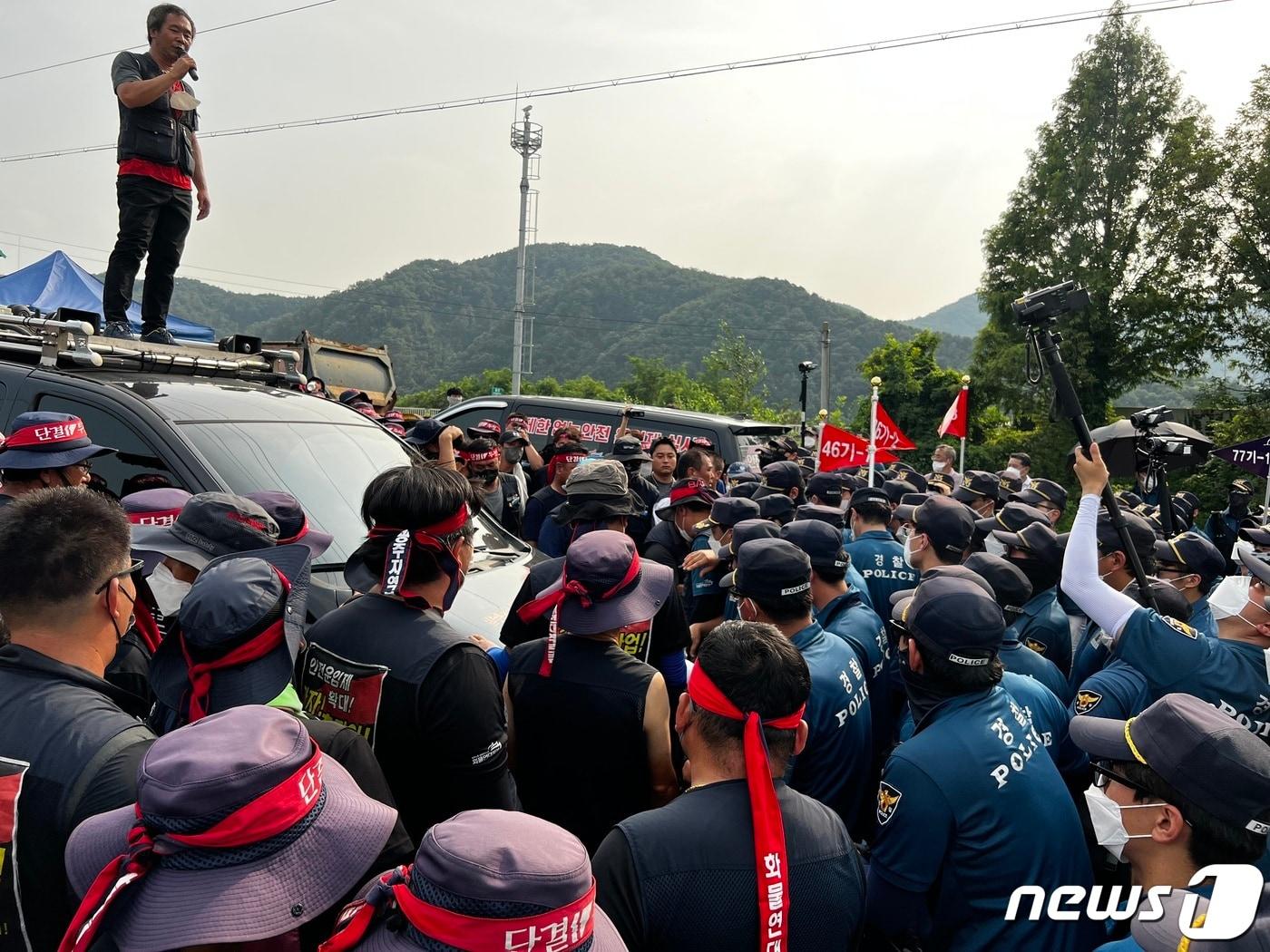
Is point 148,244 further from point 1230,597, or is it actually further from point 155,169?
point 1230,597

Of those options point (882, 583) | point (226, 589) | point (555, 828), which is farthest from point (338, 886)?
point (882, 583)

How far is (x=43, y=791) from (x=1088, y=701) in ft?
10.5

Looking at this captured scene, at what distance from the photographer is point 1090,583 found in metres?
3.59

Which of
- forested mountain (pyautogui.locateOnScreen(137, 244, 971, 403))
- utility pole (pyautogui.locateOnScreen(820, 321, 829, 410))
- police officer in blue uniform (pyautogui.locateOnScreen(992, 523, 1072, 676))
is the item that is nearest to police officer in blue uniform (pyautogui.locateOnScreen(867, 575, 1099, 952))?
police officer in blue uniform (pyautogui.locateOnScreen(992, 523, 1072, 676))

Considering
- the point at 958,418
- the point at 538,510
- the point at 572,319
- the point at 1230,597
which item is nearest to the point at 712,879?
the point at 1230,597

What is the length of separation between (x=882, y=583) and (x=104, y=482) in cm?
411

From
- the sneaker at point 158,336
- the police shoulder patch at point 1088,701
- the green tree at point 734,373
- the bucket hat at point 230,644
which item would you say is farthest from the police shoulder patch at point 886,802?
the green tree at point 734,373

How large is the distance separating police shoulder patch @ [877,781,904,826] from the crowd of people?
2cm

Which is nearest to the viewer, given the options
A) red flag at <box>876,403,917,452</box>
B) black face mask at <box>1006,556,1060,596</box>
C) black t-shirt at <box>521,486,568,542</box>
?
black face mask at <box>1006,556,1060,596</box>

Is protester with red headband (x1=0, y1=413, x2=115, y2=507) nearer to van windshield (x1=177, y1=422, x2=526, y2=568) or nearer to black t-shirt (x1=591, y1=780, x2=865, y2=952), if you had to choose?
van windshield (x1=177, y1=422, x2=526, y2=568)

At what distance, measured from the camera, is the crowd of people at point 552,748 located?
1.46 metres

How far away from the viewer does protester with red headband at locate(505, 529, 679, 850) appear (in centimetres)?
294

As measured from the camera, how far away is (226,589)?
2.22m

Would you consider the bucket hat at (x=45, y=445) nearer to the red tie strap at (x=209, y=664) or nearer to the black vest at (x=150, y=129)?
the red tie strap at (x=209, y=664)
